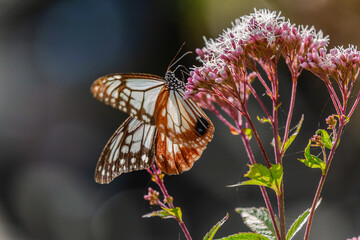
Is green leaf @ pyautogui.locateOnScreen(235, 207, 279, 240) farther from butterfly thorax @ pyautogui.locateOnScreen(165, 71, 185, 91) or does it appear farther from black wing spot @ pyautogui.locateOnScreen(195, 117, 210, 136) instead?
butterfly thorax @ pyautogui.locateOnScreen(165, 71, 185, 91)

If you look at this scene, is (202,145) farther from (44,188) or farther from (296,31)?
(44,188)

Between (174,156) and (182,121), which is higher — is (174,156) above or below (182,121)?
below

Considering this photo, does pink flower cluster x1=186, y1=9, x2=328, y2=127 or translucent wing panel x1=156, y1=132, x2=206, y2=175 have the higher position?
pink flower cluster x1=186, y1=9, x2=328, y2=127

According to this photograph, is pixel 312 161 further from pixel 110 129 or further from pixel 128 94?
pixel 110 129

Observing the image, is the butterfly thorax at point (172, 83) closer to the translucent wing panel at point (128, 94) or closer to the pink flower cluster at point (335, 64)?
the translucent wing panel at point (128, 94)

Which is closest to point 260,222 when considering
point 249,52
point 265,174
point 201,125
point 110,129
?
point 265,174

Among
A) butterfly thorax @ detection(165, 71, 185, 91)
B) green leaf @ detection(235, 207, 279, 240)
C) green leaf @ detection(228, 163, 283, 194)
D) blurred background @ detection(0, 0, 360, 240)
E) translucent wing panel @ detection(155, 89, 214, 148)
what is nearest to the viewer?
green leaf @ detection(228, 163, 283, 194)

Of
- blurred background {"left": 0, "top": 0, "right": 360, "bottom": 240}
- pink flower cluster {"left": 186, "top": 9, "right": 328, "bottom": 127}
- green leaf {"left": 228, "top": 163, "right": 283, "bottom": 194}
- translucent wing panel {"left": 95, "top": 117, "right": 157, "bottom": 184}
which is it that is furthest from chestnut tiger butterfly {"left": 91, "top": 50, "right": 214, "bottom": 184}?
blurred background {"left": 0, "top": 0, "right": 360, "bottom": 240}
